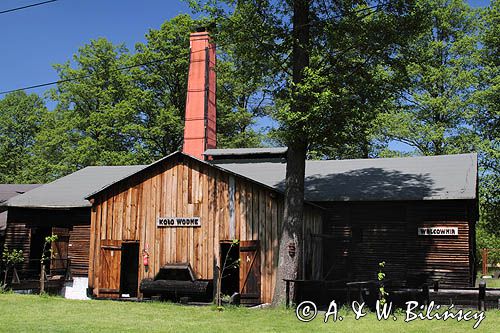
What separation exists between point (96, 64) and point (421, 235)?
2806cm

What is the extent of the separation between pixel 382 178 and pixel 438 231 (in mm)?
3208

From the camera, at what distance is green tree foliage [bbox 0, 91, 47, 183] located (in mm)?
48500

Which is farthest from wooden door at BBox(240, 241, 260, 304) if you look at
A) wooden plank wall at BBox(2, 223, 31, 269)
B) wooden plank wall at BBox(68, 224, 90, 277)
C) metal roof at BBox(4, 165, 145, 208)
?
wooden plank wall at BBox(2, 223, 31, 269)

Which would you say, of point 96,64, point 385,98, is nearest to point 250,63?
point 385,98

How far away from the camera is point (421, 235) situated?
2038 cm

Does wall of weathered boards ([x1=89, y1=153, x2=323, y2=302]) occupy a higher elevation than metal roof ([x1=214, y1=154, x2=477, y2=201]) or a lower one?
lower

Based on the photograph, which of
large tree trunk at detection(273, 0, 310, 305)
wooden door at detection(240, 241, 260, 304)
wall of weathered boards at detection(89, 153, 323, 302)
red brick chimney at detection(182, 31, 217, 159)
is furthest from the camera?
red brick chimney at detection(182, 31, 217, 159)

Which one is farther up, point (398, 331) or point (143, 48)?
point (143, 48)

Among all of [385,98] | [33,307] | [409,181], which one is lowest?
[33,307]

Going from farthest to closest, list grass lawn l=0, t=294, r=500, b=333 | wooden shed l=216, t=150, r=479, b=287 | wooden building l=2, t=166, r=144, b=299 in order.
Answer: wooden building l=2, t=166, r=144, b=299, wooden shed l=216, t=150, r=479, b=287, grass lawn l=0, t=294, r=500, b=333

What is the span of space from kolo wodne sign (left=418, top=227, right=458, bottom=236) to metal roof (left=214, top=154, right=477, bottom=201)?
1.36 metres

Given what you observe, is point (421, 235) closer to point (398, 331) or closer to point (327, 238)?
point (327, 238)

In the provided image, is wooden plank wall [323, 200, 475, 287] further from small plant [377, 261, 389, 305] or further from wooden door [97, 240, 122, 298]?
wooden door [97, 240, 122, 298]

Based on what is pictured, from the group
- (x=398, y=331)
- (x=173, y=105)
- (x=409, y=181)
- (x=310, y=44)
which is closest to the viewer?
(x=398, y=331)
